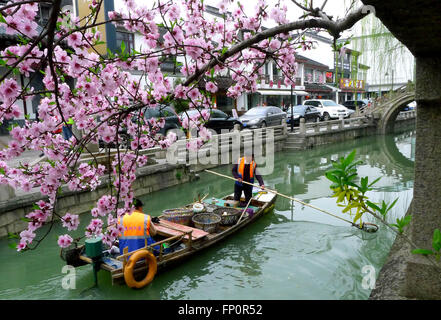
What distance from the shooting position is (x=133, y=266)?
16.3 feet

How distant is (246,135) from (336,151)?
7.31 meters

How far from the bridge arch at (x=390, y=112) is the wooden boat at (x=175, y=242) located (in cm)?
1920

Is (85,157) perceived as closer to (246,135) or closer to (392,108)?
(246,135)

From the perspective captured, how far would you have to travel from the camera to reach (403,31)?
90.8 inches

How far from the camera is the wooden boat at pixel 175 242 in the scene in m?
5.14

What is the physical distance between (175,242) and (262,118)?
13.4 m

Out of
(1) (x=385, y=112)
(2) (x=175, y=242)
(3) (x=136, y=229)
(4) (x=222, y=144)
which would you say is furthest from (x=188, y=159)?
(1) (x=385, y=112)

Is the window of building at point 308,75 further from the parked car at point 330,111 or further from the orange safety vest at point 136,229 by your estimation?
the orange safety vest at point 136,229

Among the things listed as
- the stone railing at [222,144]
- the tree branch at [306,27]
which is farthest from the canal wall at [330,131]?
the tree branch at [306,27]

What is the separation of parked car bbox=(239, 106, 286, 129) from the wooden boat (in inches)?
404

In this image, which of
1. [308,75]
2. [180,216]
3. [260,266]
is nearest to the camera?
[260,266]

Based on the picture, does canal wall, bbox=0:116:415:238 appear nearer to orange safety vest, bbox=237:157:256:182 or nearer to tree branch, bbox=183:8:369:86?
tree branch, bbox=183:8:369:86

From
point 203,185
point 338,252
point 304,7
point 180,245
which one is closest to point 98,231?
point 180,245

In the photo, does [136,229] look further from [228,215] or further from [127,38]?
[127,38]
